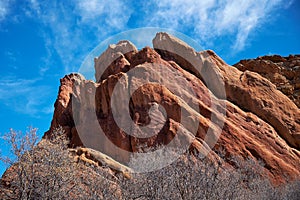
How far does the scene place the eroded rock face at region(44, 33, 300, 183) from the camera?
133 feet

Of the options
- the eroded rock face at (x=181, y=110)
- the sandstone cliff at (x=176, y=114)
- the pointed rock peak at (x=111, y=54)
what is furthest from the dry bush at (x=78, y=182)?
the pointed rock peak at (x=111, y=54)

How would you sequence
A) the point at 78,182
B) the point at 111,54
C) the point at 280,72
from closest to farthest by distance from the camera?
the point at 78,182
the point at 111,54
the point at 280,72

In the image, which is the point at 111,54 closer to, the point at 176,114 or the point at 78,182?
the point at 176,114

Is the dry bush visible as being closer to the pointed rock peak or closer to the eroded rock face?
the eroded rock face

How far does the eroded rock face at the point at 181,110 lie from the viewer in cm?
4056

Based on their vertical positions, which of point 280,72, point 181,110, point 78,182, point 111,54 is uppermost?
point 111,54

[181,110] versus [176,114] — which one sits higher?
[181,110]

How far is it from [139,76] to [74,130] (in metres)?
13.6

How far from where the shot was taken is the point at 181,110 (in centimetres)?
4197

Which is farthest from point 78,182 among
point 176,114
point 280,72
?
point 280,72

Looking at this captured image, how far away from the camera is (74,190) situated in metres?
24.6

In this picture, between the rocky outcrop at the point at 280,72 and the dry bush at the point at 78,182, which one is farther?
the rocky outcrop at the point at 280,72

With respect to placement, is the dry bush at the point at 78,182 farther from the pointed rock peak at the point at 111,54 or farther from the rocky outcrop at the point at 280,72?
the rocky outcrop at the point at 280,72

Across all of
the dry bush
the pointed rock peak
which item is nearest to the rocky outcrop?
the pointed rock peak
